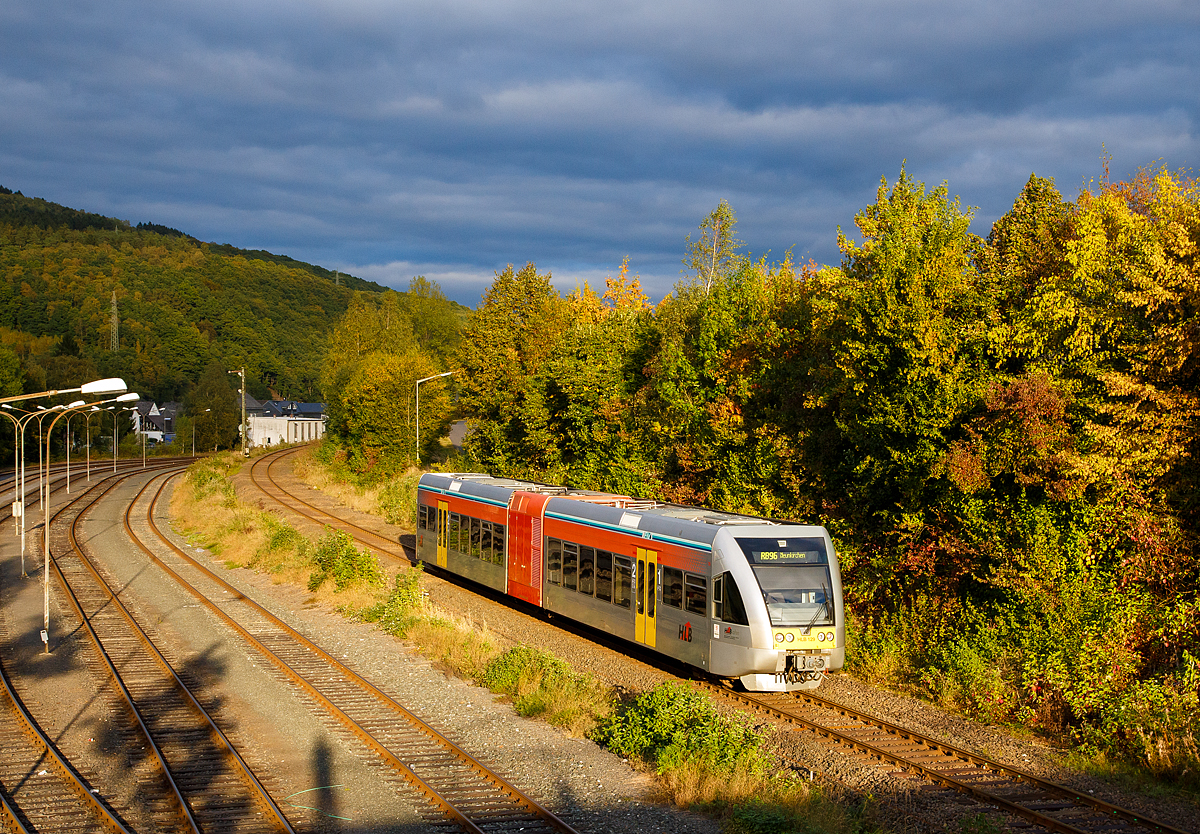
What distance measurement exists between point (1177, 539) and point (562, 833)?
405 inches

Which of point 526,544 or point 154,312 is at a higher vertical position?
point 154,312

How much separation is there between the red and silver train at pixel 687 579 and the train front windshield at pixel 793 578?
2 cm

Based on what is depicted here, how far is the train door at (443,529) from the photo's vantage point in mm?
25969

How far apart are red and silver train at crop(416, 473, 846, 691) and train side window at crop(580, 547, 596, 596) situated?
0.04 meters

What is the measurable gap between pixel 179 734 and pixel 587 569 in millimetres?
8079

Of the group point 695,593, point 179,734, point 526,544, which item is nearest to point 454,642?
point 526,544

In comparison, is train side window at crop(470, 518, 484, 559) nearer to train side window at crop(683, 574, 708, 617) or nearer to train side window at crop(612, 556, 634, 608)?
train side window at crop(612, 556, 634, 608)

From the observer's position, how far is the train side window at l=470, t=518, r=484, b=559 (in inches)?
941

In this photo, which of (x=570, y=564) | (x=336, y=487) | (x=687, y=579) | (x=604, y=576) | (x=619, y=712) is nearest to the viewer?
(x=619, y=712)

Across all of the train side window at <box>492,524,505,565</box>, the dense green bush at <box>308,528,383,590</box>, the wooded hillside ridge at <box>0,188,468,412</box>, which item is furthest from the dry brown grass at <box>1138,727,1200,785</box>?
the wooded hillside ridge at <box>0,188,468,412</box>

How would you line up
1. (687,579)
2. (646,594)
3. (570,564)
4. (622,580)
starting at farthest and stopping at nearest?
(570,564), (622,580), (646,594), (687,579)

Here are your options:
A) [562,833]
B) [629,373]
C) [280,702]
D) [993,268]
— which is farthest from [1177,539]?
[629,373]

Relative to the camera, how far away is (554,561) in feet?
66.1

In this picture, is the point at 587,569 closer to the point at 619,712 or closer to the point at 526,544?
the point at 526,544
